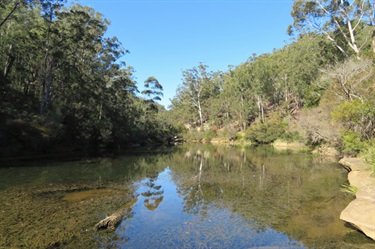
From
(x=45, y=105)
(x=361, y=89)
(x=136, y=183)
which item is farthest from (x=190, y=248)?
(x=45, y=105)

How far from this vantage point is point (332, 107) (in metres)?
20.8

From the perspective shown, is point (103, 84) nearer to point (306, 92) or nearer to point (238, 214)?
point (306, 92)

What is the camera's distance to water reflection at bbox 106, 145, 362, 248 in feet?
21.3

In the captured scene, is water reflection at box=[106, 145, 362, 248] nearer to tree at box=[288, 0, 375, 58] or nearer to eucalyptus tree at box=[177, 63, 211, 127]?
tree at box=[288, 0, 375, 58]

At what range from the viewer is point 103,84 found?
34594mm

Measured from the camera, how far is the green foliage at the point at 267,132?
42919 millimetres

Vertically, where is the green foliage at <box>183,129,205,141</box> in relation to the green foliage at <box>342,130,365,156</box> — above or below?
above

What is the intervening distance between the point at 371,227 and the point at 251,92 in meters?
53.2

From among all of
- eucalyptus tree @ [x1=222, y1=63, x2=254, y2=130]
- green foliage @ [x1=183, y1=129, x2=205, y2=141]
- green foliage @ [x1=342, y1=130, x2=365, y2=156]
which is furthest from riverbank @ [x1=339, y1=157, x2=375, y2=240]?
green foliage @ [x1=183, y1=129, x2=205, y2=141]

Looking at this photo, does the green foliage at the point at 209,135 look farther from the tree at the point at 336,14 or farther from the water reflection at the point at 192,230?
the water reflection at the point at 192,230

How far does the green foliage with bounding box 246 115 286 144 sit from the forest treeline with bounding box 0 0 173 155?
2158cm

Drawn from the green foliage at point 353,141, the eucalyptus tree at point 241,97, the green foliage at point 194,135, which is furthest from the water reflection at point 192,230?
the green foliage at point 194,135

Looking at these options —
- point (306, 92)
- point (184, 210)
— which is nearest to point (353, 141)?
point (184, 210)

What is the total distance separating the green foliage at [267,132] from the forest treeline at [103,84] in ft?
0.56
